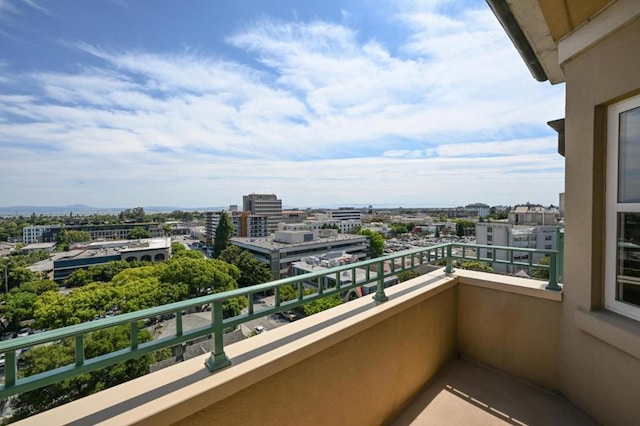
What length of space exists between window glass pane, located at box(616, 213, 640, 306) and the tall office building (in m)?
69.3

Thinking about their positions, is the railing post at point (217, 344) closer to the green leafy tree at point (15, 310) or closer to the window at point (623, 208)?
the window at point (623, 208)

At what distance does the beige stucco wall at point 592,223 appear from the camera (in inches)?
71.3

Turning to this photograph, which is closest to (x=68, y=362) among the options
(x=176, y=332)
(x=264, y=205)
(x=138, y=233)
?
(x=176, y=332)

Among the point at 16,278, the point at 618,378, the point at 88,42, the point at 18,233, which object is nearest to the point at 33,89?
the point at 88,42

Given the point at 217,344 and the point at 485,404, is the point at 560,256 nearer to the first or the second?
the point at 485,404

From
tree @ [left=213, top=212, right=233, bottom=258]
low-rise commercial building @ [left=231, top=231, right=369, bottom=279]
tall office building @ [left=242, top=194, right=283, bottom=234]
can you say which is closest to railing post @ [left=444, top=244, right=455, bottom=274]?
low-rise commercial building @ [left=231, top=231, right=369, bottom=279]

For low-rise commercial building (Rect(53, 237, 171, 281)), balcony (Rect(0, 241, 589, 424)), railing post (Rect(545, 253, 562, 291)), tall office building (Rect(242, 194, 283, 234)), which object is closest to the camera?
balcony (Rect(0, 241, 589, 424))

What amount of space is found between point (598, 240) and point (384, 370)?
72.7 inches

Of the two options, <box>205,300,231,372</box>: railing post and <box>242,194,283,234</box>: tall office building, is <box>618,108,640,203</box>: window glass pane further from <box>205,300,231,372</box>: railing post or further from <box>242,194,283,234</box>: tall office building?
<box>242,194,283,234</box>: tall office building

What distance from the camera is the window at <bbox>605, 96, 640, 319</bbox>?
1844mm

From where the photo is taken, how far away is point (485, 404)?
2436 mm

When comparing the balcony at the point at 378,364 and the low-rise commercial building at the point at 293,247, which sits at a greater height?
the balcony at the point at 378,364

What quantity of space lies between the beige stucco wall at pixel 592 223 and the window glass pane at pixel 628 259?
0.33 ft

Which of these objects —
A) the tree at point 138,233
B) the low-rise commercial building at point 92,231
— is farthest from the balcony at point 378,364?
the low-rise commercial building at point 92,231
